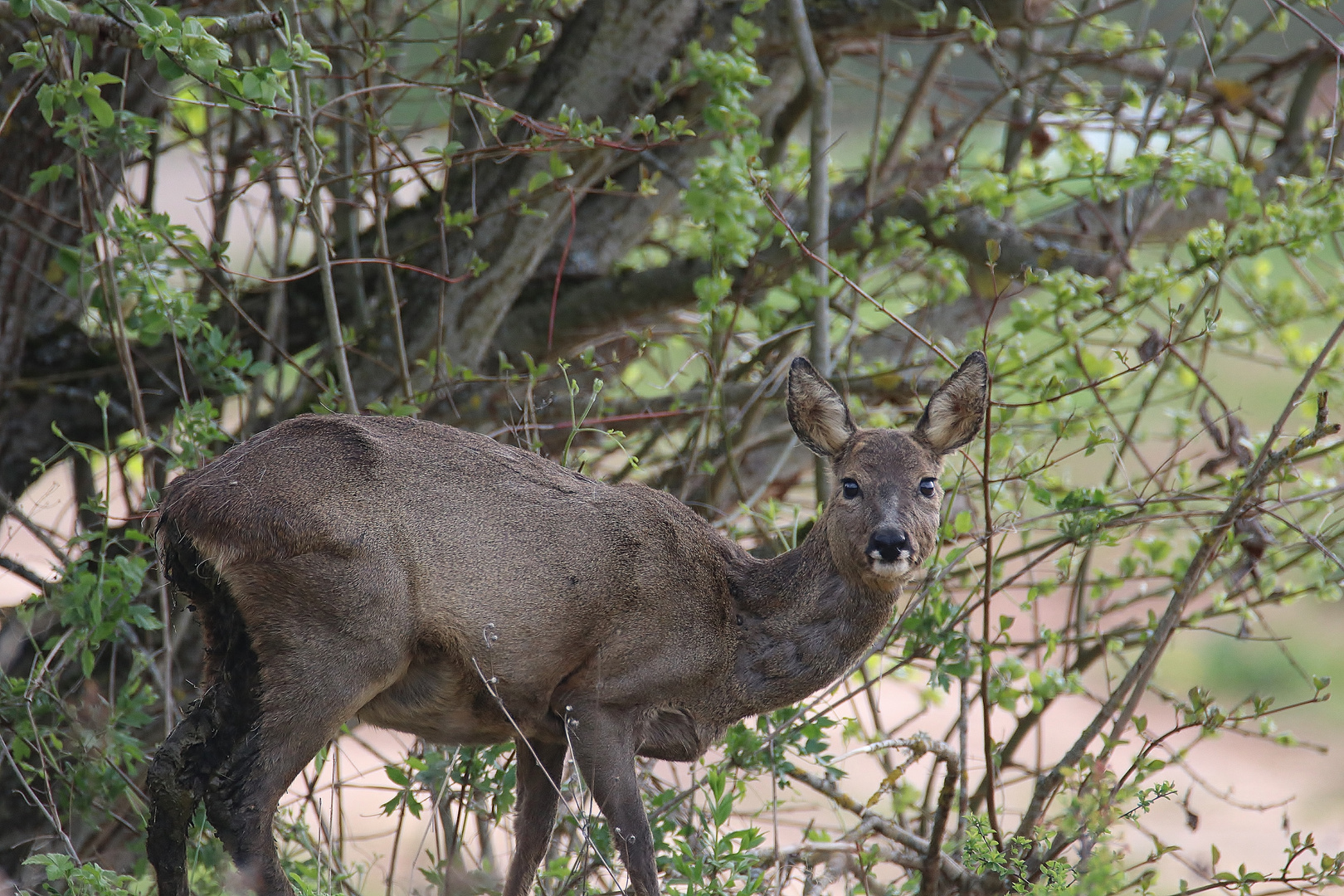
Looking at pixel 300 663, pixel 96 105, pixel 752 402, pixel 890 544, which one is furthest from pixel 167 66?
pixel 752 402

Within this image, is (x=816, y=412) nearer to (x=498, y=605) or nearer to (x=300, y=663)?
(x=498, y=605)

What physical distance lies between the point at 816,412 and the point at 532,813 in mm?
2168

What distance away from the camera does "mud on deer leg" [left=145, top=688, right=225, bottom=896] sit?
494 centimetres

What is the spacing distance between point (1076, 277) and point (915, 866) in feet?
10.2

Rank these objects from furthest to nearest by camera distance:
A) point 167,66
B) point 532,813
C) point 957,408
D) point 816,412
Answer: point 816,412, point 957,408, point 532,813, point 167,66

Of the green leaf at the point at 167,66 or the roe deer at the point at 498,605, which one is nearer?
the roe deer at the point at 498,605

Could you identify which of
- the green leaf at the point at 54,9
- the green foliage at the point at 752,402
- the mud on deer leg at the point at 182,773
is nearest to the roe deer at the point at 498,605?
the mud on deer leg at the point at 182,773

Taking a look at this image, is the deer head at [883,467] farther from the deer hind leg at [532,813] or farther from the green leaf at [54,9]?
the green leaf at [54,9]

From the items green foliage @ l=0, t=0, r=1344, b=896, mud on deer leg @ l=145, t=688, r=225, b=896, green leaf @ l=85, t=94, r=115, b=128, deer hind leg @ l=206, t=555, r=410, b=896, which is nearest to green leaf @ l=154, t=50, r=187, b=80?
green foliage @ l=0, t=0, r=1344, b=896

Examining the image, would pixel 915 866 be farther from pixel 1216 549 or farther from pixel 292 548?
pixel 292 548

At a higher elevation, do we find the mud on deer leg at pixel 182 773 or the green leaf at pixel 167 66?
the green leaf at pixel 167 66

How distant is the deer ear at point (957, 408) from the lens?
577cm

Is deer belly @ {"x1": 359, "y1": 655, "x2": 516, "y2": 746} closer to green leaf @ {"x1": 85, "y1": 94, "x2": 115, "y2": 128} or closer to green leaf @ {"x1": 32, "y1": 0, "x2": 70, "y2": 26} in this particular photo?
green leaf @ {"x1": 85, "y1": 94, "x2": 115, "y2": 128}

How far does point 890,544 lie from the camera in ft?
17.3
